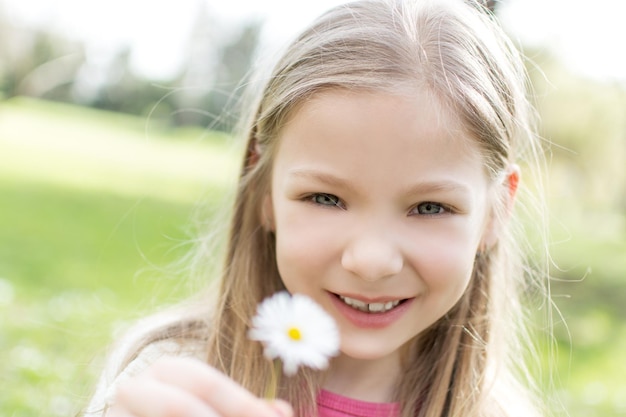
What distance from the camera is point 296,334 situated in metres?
1.11

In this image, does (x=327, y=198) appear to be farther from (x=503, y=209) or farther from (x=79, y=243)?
(x=79, y=243)

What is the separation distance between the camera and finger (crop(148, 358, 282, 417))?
948 mm

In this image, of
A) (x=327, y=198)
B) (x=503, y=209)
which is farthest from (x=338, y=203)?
(x=503, y=209)

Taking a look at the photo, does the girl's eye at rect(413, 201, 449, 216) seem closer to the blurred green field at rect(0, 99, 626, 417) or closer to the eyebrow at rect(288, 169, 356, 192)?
the eyebrow at rect(288, 169, 356, 192)

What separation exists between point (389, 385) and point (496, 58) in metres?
0.76

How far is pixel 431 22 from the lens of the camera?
1.82m

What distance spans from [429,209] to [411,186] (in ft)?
0.36

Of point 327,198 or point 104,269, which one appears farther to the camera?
point 104,269

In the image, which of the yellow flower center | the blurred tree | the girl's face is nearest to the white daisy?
the yellow flower center

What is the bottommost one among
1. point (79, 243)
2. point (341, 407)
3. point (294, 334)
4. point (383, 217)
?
point (294, 334)

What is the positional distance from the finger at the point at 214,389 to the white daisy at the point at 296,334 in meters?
0.10

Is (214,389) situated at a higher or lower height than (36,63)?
lower

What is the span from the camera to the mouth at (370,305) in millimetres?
1632

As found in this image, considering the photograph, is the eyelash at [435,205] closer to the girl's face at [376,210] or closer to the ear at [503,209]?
the girl's face at [376,210]
